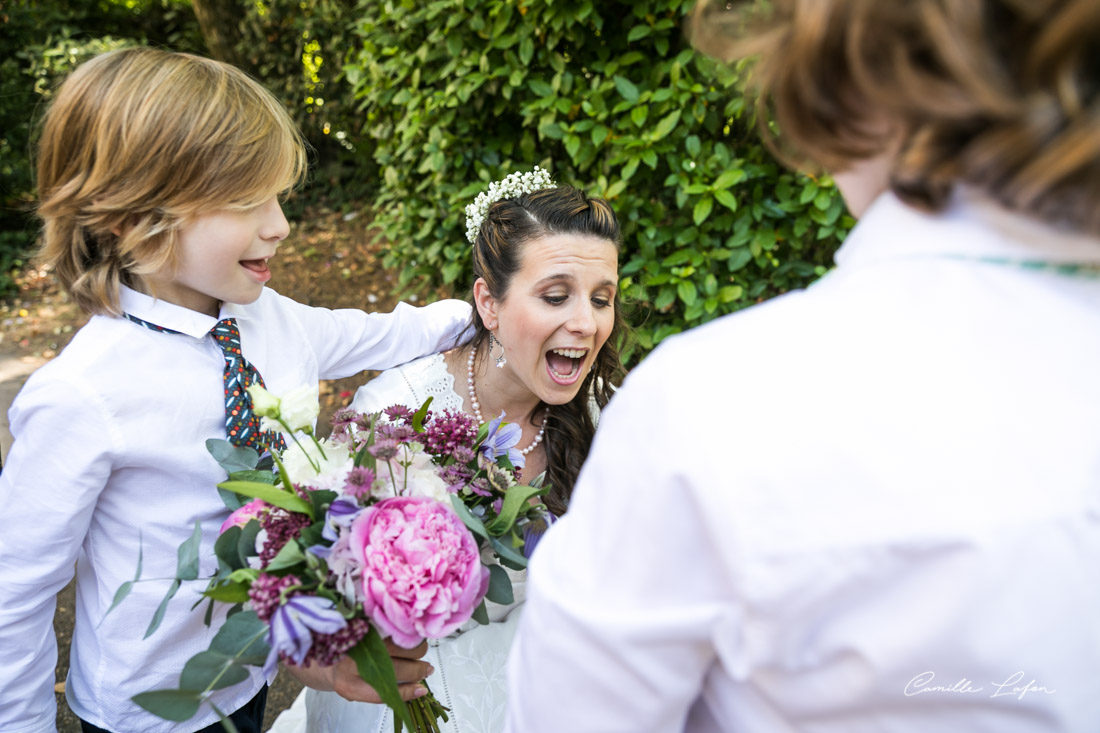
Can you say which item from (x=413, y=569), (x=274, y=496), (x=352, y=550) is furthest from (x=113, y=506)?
(x=413, y=569)

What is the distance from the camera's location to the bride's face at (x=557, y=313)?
234 cm

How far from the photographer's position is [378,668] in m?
1.29

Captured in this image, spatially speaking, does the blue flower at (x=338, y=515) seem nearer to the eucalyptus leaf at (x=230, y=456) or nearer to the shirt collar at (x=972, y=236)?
the eucalyptus leaf at (x=230, y=456)

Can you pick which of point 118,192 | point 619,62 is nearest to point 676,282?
point 619,62

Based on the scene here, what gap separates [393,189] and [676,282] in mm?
2198

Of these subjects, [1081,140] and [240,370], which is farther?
[240,370]

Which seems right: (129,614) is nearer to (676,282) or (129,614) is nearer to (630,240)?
(676,282)

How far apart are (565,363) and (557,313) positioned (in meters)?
0.19

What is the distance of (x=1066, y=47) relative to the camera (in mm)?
598

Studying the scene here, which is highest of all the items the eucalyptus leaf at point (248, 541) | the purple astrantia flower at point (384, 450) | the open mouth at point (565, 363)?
the purple astrantia flower at point (384, 450)

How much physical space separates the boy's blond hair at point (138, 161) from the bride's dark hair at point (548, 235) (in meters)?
0.92

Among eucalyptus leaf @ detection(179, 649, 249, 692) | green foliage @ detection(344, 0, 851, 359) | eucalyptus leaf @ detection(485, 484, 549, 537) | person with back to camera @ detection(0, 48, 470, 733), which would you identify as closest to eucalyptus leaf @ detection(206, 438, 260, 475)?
person with back to camera @ detection(0, 48, 470, 733)

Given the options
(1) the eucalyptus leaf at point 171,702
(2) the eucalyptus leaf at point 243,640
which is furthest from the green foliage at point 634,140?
(1) the eucalyptus leaf at point 171,702

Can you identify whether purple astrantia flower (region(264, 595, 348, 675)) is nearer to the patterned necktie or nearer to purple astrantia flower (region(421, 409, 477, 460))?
purple astrantia flower (region(421, 409, 477, 460))
